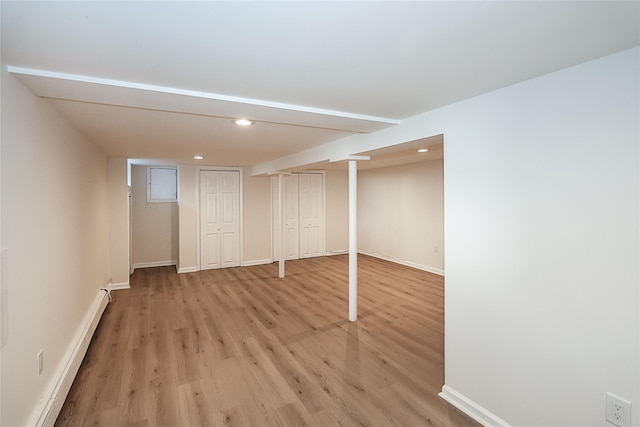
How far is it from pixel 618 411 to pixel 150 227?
7.31 m

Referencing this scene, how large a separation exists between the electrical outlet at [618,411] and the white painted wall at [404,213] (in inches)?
173

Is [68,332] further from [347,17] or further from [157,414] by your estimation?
[347,17]

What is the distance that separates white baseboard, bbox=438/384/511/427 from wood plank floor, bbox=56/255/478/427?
64 millimetres


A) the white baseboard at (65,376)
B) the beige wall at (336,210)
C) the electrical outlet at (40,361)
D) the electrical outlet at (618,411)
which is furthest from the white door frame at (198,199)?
the electrical outlet at (618,411)

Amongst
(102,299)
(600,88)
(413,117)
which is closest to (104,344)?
(102,299)

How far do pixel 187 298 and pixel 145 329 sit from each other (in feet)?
3.68

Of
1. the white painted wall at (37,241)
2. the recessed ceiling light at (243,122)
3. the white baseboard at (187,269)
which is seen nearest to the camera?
the white painted wall at (37,241)

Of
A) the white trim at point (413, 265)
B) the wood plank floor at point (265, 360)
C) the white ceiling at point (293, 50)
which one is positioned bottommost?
the wood plank floor at point (265, 360)

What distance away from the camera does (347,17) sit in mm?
1134

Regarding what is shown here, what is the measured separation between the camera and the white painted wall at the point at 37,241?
5.20 ft

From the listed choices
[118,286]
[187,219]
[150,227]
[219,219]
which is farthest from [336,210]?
[118,286]

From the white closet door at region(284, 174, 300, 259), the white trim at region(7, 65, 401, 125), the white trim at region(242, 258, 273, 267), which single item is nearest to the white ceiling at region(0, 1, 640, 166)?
the white trim at region(7, 65, 401, 125)

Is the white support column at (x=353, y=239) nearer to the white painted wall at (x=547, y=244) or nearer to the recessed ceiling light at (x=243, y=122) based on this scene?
the recessed ceiling light at (x=243, y=122)

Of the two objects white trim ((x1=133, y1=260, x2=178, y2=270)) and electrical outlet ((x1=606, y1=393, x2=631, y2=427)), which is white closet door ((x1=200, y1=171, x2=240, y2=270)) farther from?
electrical outlet ((x1=606, y1=393, x2=631, y2=427))
